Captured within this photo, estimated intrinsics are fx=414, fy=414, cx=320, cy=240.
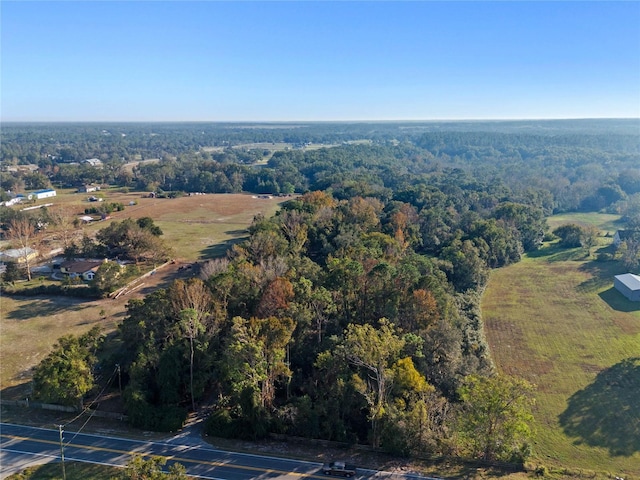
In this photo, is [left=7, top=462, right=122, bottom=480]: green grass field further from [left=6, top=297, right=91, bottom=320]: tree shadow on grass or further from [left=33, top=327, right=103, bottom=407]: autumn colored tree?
[left=6, top=297, right=91, bottom=320]: tree shadow on grass

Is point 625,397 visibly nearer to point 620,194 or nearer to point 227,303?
point 227,303

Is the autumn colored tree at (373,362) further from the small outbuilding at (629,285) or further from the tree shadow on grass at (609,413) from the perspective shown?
the small outbuilding at (629,285)

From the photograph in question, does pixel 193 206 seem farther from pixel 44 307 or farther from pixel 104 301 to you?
pixel 44 307

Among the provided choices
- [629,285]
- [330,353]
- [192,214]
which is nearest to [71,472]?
[330,353]

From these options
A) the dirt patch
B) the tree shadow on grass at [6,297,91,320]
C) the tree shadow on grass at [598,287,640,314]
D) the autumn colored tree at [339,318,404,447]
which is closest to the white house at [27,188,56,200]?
the dirt patch

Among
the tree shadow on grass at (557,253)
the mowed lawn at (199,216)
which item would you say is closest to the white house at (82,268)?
the mowed lawn at (199,216)

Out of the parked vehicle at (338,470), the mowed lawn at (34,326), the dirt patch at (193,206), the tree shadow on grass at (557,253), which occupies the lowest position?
the parked vehicle at (338,470)
